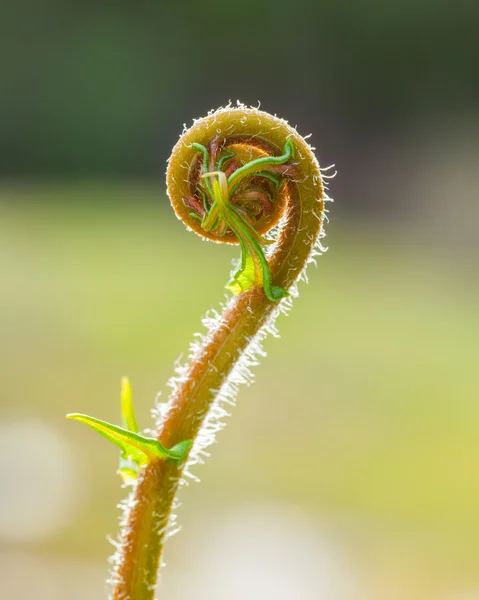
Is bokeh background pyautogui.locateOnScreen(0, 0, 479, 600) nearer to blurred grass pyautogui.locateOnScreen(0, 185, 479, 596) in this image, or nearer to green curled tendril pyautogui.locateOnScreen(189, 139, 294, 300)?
blurred grass pyautogui.locateOnScreen(0, 185, 479, 596)

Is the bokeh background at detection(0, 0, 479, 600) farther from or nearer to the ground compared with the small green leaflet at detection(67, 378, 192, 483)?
farther from the ground

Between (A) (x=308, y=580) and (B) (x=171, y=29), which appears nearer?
(A) (x=308, y=580)

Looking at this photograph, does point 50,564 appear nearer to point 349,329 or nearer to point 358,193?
point 349,329

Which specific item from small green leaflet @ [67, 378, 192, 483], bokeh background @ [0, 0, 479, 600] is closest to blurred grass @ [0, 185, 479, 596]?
bokeh background @ [0, 0, 479, 600]

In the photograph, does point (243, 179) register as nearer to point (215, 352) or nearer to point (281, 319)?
point (215, 352)

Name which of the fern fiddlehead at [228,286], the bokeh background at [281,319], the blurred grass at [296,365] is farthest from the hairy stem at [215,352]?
the blurred grass at [296,365]

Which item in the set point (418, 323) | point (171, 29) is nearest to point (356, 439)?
point (418, 323)
